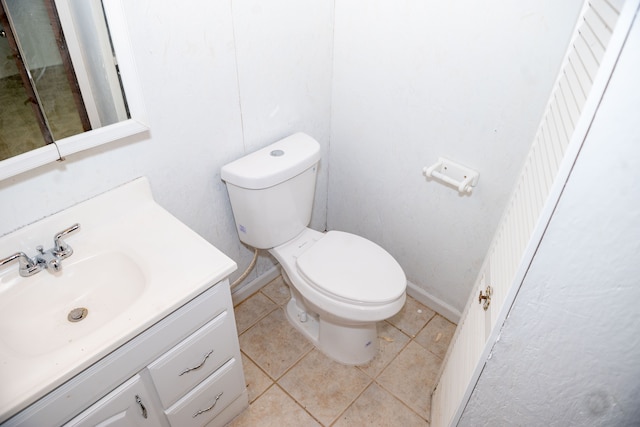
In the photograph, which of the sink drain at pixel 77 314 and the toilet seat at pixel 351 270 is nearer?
the sink drain at pixel 77 314

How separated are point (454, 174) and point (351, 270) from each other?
0.52 meters

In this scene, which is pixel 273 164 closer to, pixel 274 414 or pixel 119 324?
pixel 119 324

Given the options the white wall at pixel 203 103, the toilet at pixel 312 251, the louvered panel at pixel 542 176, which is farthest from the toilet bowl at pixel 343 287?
the louvered panel at pixel 542 176

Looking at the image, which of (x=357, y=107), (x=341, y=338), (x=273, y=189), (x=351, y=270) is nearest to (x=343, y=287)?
(x=351, y=270)

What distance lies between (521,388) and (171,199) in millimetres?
1167

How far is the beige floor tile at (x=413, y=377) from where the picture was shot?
5.38 ft

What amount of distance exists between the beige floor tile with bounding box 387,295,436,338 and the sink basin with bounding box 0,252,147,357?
1.21 meters

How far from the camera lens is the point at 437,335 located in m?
1.89

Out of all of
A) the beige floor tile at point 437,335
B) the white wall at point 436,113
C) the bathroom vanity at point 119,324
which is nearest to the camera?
the bathroom vanity at point 119,324

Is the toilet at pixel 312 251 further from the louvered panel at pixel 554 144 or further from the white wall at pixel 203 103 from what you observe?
the louvered panel at pixel 554 144

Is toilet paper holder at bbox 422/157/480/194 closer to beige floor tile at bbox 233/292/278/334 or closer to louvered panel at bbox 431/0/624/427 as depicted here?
louvered panel at bbox 431/0/624/427

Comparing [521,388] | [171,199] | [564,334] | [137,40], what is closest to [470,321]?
[521,388]

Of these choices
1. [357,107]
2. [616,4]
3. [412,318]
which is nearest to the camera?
[616,4]

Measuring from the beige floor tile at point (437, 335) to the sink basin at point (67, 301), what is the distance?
4.09ft
